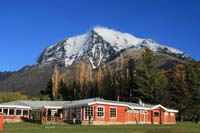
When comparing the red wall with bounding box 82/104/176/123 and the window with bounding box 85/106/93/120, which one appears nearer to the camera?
the window with bounding box 85/106/93/120

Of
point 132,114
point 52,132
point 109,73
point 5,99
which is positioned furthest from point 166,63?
point 52,132

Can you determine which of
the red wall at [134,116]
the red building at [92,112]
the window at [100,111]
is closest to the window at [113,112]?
the red building at [92,112]

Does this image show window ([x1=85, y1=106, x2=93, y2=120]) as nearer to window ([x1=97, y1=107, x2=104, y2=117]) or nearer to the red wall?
the red wall

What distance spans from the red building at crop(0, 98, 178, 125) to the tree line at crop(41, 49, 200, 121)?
7200 mm

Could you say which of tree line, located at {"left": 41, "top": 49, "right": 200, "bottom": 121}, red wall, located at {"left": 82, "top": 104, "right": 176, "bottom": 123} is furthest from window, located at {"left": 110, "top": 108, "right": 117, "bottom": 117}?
tree line, located at {"left": 41, "top": 49, "right": 200, "bottom": 121}

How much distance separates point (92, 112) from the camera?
52500 mm

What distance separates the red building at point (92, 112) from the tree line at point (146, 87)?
7.20 metres

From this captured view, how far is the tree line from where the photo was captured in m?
69.9

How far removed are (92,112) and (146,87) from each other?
21.1 m

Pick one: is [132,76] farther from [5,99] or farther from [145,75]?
[5,99]

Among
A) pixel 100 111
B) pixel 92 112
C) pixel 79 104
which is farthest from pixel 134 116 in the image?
pixel 79 104

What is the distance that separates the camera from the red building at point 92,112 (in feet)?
173

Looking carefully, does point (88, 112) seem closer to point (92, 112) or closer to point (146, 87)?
point (92, 112)

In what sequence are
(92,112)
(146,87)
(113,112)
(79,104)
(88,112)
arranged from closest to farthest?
(92,112), (88,112), (79,104), (113,112), (146,87)
